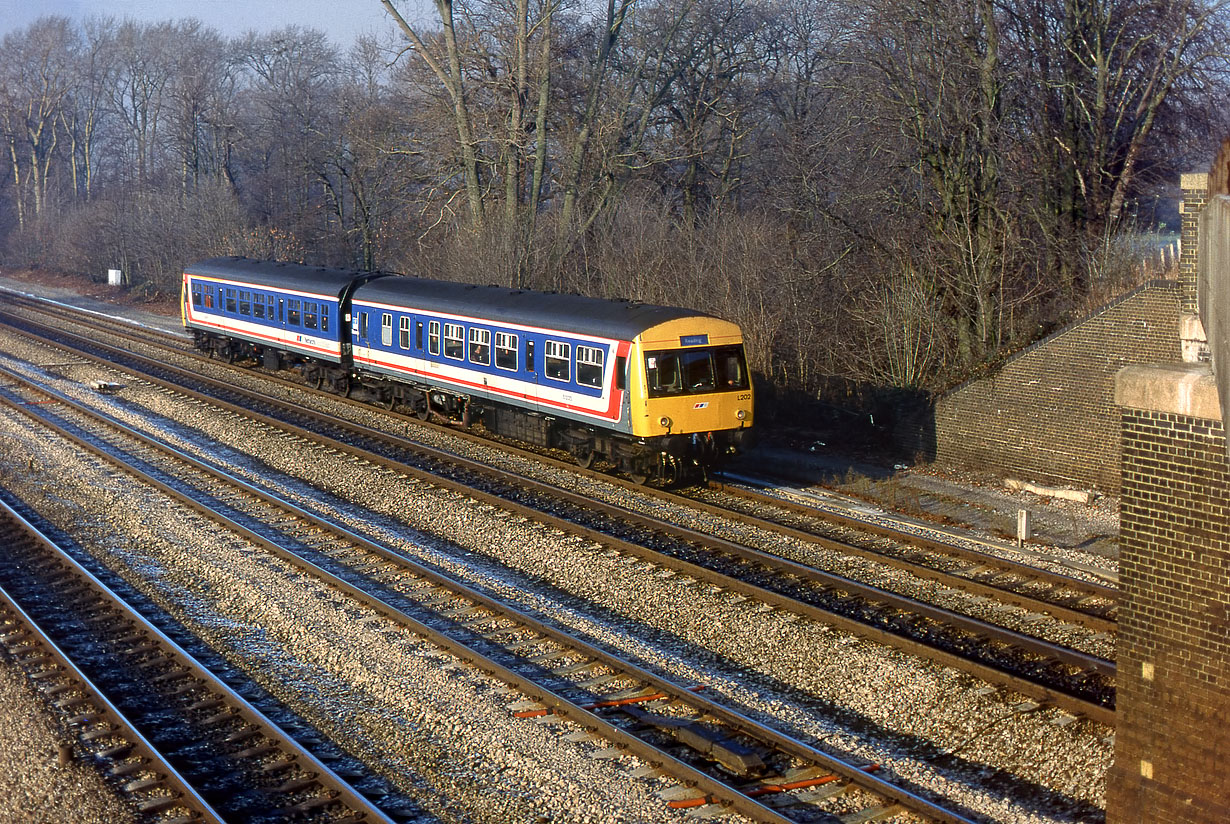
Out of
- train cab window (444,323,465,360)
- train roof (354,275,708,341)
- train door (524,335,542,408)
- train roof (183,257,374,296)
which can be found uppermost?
train roof (183,257,374,296)

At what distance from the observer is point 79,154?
269 feet

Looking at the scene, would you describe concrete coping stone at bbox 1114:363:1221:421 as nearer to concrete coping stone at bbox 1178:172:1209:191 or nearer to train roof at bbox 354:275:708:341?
concrete coping stone at bbox 1178:172:1209:191

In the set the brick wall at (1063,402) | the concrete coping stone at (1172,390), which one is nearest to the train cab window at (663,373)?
the brick wall at (1063,402)

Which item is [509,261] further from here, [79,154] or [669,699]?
[79,154]

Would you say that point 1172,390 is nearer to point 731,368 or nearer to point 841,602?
point 841,602

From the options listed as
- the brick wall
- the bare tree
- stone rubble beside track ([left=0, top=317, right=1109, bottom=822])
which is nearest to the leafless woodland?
the brick wall

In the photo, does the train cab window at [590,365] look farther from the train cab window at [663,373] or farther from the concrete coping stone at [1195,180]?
the concrete coping stone at [1195,180]

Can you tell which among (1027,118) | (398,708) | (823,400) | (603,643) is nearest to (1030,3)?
(1027,118)

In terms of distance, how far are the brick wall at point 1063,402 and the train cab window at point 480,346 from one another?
25.3 ft

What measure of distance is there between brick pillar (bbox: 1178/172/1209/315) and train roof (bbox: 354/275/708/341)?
7264 millimetres

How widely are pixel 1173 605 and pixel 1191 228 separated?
5053 millimetres

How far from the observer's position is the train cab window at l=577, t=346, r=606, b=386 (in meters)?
17.0

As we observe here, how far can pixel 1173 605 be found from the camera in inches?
283

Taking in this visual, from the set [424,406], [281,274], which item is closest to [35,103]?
[281,274]
